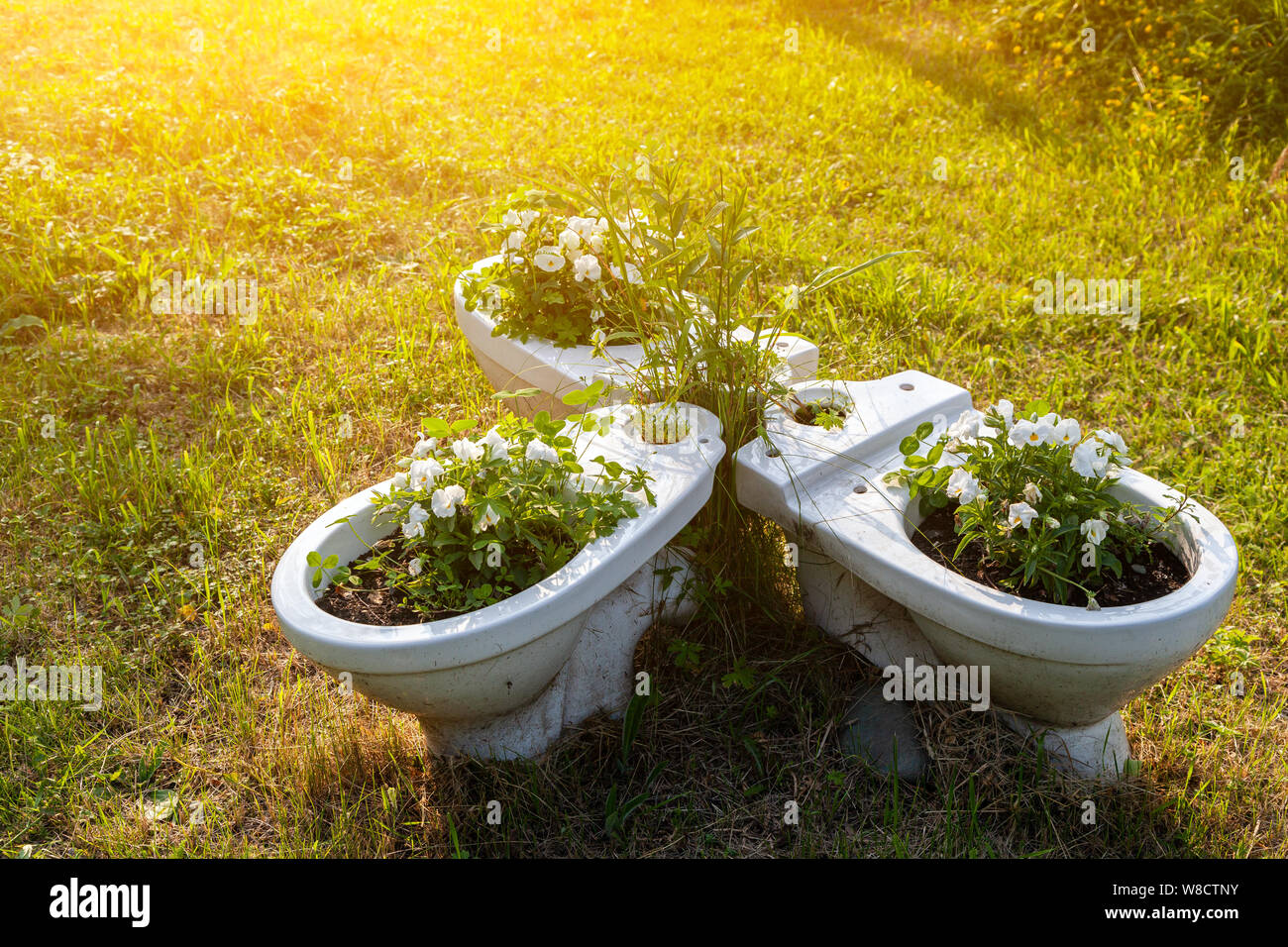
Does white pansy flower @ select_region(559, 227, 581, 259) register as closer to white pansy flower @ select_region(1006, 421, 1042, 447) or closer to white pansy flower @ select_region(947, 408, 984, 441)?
white pansy flower @ select_region(947, 408, 984, 441)

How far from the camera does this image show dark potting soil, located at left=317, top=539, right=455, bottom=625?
1918mm

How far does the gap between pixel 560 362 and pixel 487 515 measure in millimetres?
755

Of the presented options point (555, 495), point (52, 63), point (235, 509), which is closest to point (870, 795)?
point (555, 495)

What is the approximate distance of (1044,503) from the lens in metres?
1.98

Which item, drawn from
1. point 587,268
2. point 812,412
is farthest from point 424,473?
point 812,412

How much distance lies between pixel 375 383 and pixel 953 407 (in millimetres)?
1910

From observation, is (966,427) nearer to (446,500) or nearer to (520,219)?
(446,500)

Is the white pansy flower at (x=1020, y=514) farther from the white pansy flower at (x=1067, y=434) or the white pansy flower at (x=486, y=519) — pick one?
the white pansy flower at (x=486, y=519)

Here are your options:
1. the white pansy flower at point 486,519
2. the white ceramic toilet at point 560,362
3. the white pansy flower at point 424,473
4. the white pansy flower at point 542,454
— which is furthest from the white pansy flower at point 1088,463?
the white pansy flower at point 424,473

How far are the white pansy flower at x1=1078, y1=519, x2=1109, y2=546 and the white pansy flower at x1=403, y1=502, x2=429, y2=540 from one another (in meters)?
1.22

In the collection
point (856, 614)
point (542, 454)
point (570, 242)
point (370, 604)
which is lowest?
point (856, 614)

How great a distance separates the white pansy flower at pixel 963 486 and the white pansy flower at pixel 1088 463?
19 centimetres

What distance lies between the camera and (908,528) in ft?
6.97

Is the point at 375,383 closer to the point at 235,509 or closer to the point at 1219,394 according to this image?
the point at 235,509
